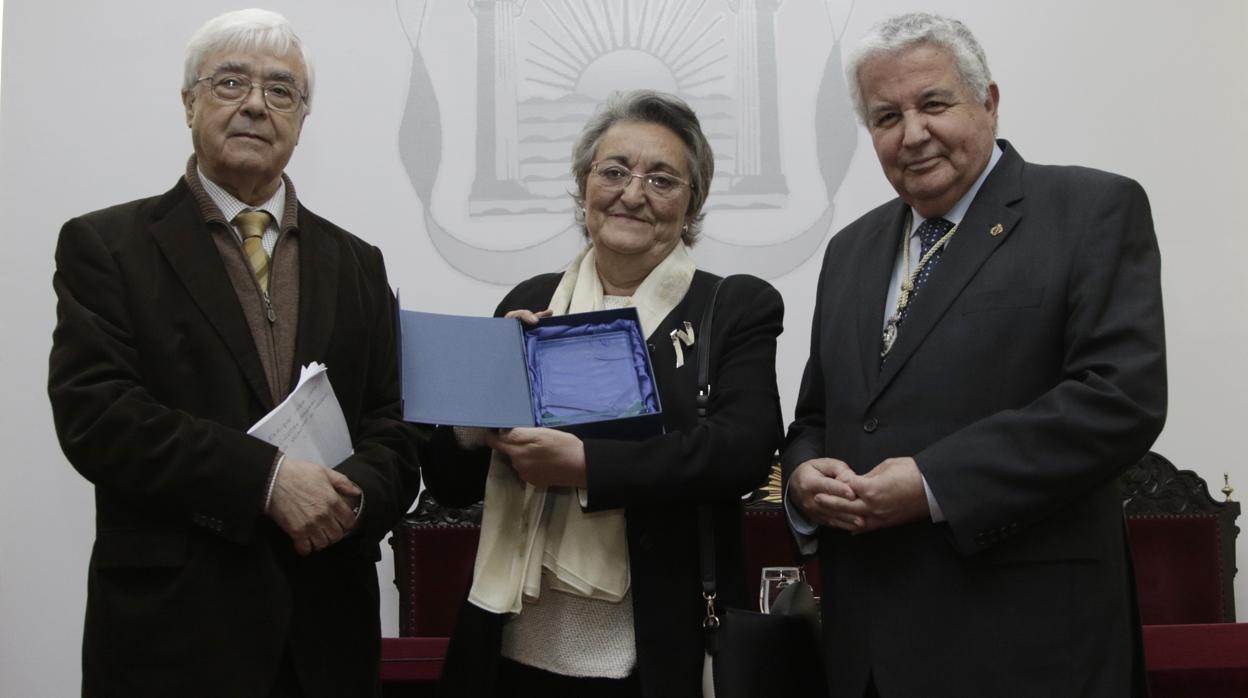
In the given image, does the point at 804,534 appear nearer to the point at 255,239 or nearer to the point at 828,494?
the point at 828,494

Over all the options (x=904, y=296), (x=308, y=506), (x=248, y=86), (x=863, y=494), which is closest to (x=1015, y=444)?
(x=863, y=494)

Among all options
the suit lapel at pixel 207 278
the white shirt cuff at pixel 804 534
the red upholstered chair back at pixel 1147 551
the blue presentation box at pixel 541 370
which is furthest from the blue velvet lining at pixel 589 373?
the red upholstered chair back at pixel 1147 551

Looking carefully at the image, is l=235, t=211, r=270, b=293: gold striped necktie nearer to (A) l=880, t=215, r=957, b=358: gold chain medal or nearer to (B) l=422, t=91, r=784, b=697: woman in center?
(B) l=422, t=91, r=784, b=697: woman in center

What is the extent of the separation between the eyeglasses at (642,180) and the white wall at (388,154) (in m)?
2.25

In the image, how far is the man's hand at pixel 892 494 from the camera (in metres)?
1.89

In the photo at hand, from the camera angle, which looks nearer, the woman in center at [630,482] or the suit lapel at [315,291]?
the woman in center at [630,482]

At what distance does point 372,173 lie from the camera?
4.58 meters

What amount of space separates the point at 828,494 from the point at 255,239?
1215 millimetres

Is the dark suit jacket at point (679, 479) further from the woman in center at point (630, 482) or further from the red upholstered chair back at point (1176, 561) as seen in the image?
the red upholstered chair back at point (1176, 561)

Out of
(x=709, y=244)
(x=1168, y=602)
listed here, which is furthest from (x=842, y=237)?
(x=1168, y=602)

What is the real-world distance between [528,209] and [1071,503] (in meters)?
3.02

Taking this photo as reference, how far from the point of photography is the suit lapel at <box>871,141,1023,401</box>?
6.56 feet

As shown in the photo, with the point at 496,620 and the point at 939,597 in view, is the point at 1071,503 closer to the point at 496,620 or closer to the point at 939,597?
the point at 939,597

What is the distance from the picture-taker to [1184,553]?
4066mm
